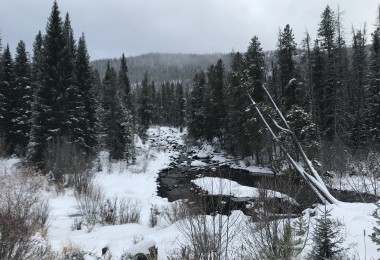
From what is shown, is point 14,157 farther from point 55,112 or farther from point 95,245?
point 95,245

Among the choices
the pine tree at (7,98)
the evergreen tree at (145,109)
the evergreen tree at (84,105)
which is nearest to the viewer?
the evergreen tree at (84,105)

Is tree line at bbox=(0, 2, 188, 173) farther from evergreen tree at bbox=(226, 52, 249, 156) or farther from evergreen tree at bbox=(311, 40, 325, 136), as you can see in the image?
evergreen tree at bbox=(311, 40, 325, 136)

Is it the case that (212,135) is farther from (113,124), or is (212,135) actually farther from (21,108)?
(21,108)

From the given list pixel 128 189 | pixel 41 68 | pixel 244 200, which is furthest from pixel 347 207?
pixel 41 68

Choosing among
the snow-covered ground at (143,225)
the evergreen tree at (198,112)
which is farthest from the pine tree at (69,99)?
the evergreen tree at (198,112)

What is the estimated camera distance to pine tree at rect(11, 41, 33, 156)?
38156 mm

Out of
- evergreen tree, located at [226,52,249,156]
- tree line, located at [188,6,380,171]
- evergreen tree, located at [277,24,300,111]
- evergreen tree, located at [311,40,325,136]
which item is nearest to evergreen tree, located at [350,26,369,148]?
tree line, located at [188,6,380,171]

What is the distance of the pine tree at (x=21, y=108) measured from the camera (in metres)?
38.2

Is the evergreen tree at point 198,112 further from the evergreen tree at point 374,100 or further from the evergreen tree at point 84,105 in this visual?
the evergreen tree at point 374,100

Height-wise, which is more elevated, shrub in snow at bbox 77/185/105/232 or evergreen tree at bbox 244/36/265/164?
evergreen tree at bbox 244/36/265/164

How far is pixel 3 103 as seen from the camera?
38062 mm

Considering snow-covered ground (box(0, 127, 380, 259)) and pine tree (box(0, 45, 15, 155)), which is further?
pine tree (box(0, 45, 15, 155))

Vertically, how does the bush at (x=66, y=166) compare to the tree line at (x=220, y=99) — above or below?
below

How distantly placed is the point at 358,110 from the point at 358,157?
2221 centimetres
